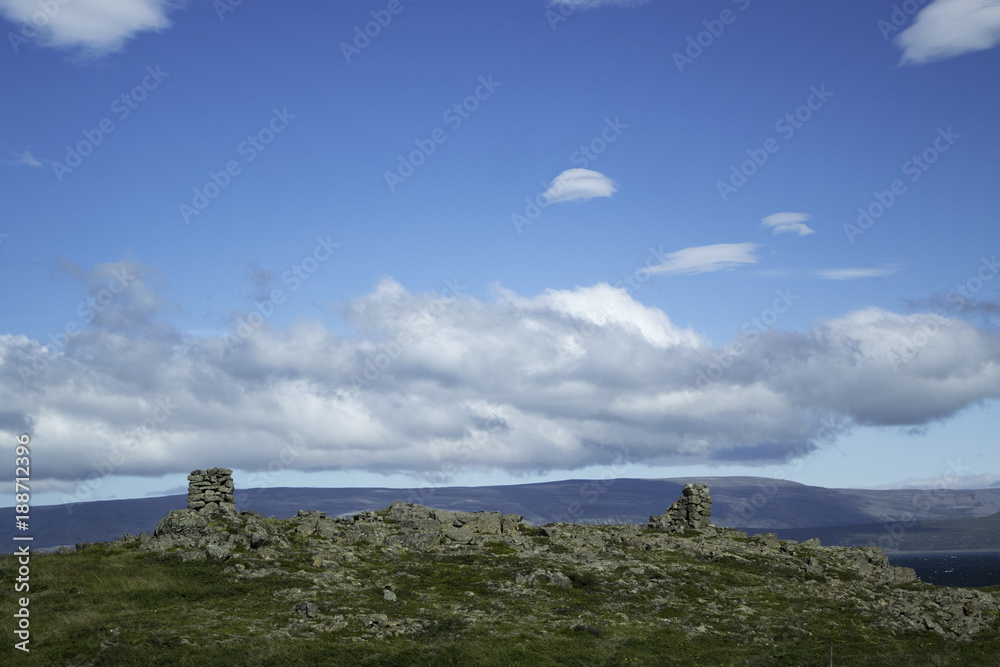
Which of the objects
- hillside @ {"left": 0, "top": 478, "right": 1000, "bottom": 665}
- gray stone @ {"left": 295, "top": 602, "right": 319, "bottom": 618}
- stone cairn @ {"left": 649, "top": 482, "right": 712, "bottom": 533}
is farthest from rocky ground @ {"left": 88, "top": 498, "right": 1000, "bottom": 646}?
stone cairn @ {"left": 649, "top": 482, "right": 712, "bottom": 533}

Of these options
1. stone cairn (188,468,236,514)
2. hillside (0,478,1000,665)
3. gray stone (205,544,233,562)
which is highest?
stone cairn (188,468,236,514)

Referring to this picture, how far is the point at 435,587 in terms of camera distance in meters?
68.6

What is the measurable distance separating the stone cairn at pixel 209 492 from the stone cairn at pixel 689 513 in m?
56.7

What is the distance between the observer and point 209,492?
85.2m

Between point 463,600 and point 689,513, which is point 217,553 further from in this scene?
point 689,513

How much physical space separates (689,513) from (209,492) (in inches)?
2505

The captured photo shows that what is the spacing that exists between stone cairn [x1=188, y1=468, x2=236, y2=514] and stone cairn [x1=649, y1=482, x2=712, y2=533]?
56.7 meters

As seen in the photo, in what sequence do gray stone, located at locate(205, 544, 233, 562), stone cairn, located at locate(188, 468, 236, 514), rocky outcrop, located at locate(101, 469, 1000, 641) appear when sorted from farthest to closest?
stone cairn, located at locate(188, 468, 236, 514), gray stone, located at locate(205, 544, 233, 562), rocky outcrop, located at locate(101, 469, 1000, 641)

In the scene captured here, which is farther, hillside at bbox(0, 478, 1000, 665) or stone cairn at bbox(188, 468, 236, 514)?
stone cairn at bbox(188, 468, 236, 514)

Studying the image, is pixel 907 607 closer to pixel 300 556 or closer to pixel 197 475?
pixel 300 556

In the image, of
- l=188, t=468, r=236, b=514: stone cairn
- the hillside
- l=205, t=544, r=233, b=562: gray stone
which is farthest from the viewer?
l=188, t=468, r=236, b=514: stone cairn

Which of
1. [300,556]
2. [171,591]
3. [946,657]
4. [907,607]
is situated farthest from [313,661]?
[907,607]

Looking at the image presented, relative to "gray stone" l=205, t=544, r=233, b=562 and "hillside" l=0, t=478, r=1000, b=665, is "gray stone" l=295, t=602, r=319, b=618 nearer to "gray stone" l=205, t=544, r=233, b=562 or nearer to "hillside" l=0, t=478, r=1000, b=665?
"hillside" l=0, t=478, r=1000, b=665

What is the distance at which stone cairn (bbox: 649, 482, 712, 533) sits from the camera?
110 metres
